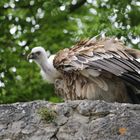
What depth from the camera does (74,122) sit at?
5773 mm

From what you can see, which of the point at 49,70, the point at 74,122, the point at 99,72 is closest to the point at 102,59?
the point at 99,72

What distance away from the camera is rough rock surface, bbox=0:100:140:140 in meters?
5.60

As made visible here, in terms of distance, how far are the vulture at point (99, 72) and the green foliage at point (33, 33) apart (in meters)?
4.49

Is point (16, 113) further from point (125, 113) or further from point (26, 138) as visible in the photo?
point (125, 113)

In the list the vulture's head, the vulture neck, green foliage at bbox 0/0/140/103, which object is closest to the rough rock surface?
the vulture neck

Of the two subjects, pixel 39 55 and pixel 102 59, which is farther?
pixel 39 55

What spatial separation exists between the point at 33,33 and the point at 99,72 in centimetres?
772

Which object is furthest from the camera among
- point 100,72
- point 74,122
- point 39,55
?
point 39,55

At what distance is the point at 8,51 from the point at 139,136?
8.14 m

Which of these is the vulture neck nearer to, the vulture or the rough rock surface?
the vulture

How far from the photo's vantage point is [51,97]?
1255 cm

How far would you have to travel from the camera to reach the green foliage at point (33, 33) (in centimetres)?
1225

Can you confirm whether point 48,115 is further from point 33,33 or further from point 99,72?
point 33,33

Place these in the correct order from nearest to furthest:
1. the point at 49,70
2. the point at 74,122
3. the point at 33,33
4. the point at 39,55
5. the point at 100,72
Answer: the point at 74,122, the point at 100,72, the point at 49,70, the point at 39,55, the point at 33,33
